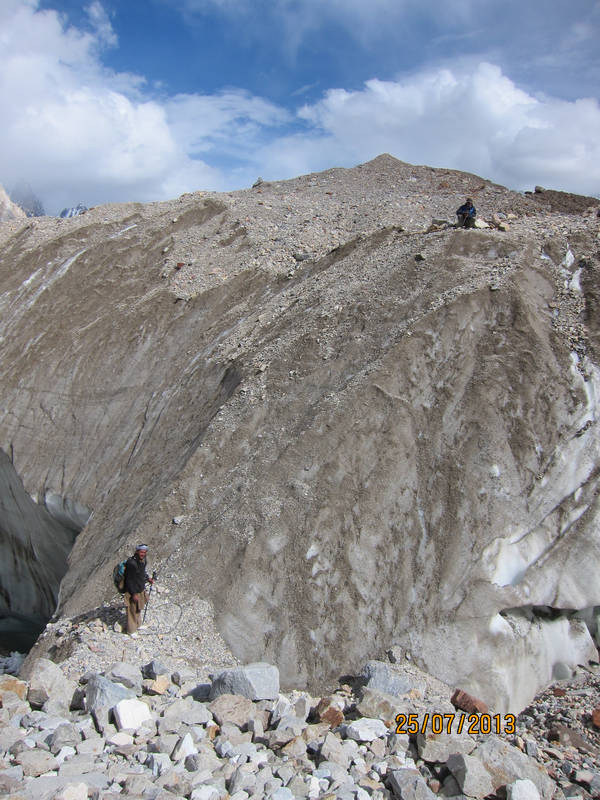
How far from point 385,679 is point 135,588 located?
3.79 metres

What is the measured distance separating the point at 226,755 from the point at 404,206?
57.9ft

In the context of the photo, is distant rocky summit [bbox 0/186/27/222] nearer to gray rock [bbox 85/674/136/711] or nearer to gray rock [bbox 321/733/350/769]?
gray rock [bbox 85/674/136/711]

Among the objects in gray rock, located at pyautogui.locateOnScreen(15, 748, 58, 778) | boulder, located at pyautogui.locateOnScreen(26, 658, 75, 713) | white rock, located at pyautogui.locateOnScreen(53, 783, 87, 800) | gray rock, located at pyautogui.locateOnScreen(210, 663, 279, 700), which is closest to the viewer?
white rock, located at pyautogui.locateOnScreen(53, 783, 87, 800)

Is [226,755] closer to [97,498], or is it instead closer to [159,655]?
[159,655]

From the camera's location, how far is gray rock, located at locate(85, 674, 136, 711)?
6.59 metres

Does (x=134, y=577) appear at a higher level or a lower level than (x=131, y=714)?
higher

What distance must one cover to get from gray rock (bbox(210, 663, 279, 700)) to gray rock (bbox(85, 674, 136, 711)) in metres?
1.01

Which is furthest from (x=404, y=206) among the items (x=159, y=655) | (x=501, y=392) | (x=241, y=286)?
(x=159, y=655)

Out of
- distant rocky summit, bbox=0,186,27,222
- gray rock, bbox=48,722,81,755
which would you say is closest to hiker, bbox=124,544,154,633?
gray rock, bbox=48,722,81,755

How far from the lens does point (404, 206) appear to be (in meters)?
19.9

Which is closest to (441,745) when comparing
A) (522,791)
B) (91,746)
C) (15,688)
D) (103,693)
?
(522,791)

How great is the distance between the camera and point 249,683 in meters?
7.04

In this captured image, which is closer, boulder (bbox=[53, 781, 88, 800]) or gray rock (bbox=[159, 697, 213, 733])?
boulder (bbox=[53, 781, 88, 800])
